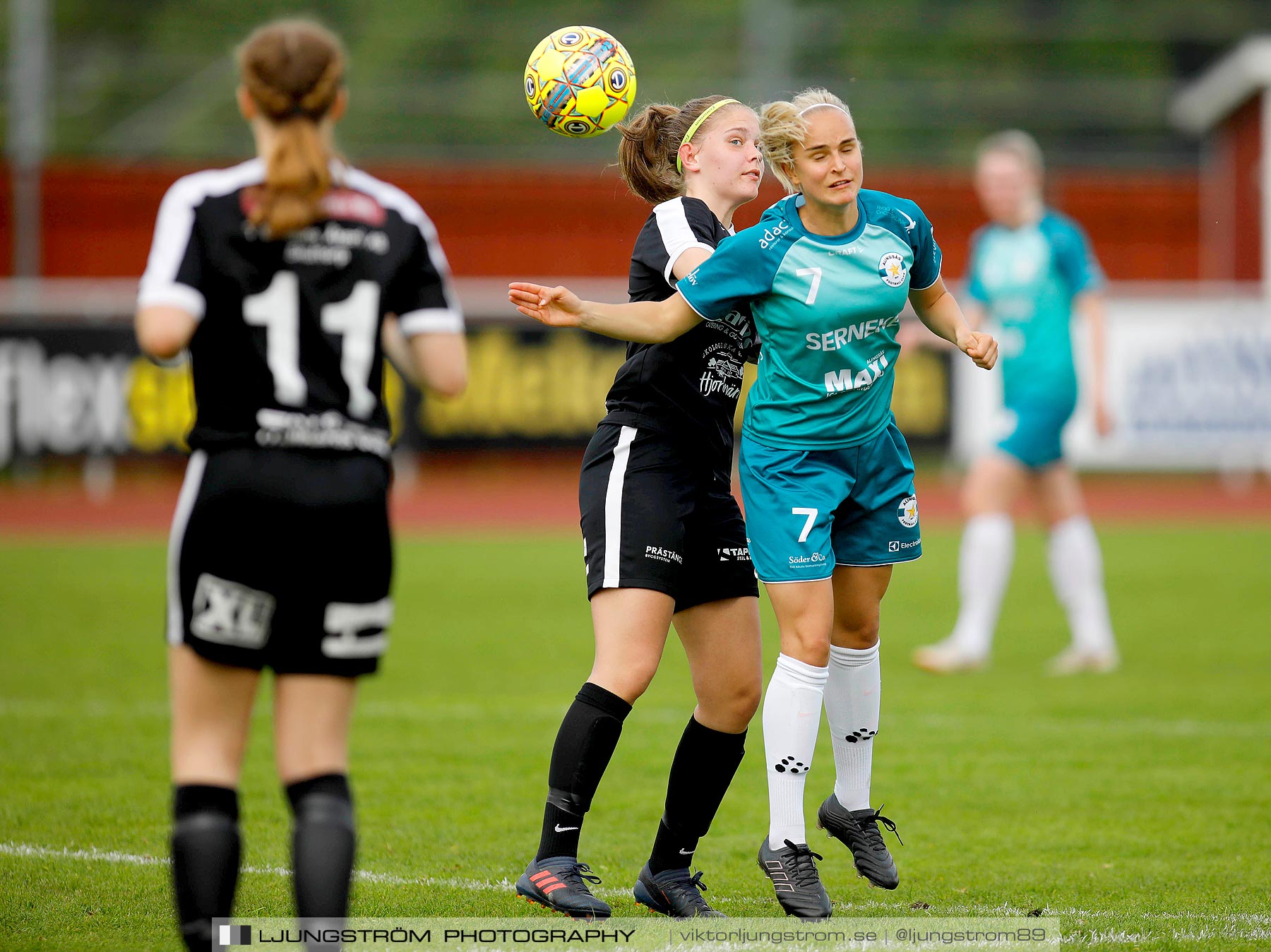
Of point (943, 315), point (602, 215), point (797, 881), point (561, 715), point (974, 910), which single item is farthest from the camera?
point (602, 215)

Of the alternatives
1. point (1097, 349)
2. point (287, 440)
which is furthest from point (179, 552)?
point (1097, 349)

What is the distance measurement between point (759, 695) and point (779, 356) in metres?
0.95

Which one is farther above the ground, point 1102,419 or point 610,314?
point 610,314

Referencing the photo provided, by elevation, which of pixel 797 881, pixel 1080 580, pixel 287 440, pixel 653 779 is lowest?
pixel 653 779

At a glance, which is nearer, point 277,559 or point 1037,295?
point 277,559

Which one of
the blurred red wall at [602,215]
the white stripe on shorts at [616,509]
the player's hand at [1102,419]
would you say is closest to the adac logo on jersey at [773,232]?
the white stripe on shorts at [616,509]

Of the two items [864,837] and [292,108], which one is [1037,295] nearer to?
[864,837]

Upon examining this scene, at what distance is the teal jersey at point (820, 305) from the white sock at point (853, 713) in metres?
0.68

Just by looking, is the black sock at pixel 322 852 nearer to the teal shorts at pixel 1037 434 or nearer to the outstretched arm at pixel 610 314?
the outstretched arm at pixel 610 314

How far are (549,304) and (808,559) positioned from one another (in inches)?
Result: 39.0

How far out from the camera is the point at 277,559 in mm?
2992

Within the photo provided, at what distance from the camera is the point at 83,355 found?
1670cm

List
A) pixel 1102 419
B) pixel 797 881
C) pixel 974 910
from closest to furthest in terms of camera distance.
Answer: pixel 797 881 < pixel 974 910 < pixel 1102 419

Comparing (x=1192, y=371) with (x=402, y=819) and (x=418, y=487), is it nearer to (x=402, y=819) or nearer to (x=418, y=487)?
(x=418, y=487)
